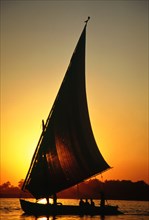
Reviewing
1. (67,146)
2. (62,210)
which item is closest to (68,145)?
(67,146)

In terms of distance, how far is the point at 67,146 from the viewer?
136 ft

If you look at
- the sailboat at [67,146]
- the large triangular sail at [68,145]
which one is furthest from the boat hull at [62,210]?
the large triangular sail at [68,145]

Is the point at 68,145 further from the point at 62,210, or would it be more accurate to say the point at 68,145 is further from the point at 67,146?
the point at 62,210

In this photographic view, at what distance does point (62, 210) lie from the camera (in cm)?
4419

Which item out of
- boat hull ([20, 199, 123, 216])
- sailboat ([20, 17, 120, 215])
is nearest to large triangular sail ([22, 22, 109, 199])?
sailboat ([20, 17, 120, 215])

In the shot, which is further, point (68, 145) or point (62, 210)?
point (62, 210)

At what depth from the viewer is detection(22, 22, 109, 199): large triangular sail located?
40.0 meters

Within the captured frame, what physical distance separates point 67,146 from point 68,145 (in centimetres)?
19

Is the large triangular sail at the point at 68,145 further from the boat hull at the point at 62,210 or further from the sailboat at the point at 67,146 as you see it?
the boat hull at the point at 62,210

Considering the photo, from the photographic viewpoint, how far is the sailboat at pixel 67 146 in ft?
131

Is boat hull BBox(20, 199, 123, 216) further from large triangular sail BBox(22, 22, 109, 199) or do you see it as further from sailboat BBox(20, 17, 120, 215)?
large triangular sail BBox(22, 22, 109, 199)

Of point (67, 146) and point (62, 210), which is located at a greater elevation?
point (67, 146)

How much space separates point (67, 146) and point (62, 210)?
26.3 feet

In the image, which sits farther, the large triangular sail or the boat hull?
the boat hull
